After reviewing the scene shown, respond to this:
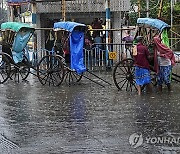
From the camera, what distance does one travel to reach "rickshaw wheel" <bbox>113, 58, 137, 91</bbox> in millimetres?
12508

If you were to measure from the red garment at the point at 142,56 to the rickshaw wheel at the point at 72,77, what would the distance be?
2.68m

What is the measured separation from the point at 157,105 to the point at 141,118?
163 centimetres

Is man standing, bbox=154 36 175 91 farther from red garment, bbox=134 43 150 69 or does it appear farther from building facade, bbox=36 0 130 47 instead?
building facade, bbox=36 0 130 47

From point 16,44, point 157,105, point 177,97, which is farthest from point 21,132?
point 16,44

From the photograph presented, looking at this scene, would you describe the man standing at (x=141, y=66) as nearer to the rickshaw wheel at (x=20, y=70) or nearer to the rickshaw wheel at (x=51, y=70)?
the rickshaw wheel at (x=51, y=70)

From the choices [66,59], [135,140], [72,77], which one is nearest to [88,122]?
[135,140]

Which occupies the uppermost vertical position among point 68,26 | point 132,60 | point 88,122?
point 68,26

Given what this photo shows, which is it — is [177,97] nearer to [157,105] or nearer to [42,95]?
[157,105]

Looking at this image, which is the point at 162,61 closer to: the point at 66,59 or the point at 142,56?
the point at 142,56

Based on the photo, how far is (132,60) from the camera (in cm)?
1245

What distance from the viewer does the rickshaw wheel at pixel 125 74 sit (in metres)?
12.5

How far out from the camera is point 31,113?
31.2 ft

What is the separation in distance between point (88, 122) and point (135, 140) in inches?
64.5

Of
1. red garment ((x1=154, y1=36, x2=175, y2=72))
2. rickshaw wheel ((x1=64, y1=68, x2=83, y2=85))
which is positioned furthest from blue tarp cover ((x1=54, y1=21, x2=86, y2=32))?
red garment ((x1=154, y1=36, x2=175, y2=72))
